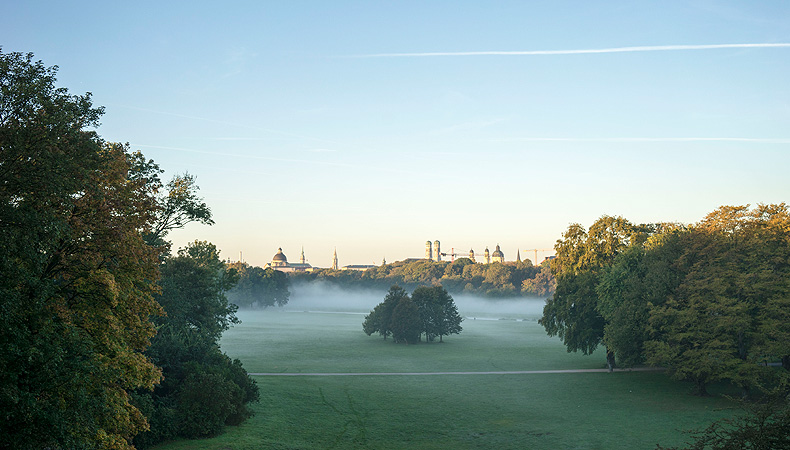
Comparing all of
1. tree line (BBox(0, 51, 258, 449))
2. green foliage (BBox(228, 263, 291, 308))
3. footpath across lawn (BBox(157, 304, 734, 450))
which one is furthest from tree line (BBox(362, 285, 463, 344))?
green foliage (BBox(228, 263, 291, 308))

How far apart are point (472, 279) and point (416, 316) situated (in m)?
105

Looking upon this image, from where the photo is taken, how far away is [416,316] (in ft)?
222

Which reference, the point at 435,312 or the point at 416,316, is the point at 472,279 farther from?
the point at 416,316

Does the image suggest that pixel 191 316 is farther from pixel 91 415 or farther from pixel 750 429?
pixel 750 429

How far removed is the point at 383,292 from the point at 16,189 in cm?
16825

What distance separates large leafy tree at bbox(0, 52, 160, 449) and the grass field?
347 inches

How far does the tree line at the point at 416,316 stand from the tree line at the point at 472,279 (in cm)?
8500

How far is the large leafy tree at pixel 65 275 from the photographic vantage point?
586 inches

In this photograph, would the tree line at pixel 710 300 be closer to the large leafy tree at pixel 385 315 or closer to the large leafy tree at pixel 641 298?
the large leafy tree at pixel 641 298

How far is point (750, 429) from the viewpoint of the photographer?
477 inches

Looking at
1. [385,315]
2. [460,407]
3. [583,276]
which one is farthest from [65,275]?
[385,315]

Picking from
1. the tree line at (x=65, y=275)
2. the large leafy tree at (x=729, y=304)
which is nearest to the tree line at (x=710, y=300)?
the large leafy tree at (x=729, y=304)

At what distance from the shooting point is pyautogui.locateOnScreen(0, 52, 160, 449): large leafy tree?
14875 millimetres

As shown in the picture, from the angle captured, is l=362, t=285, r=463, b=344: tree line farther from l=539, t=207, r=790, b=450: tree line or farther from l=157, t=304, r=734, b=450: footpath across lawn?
l=539, t=207, r=790, b=450: tree line
